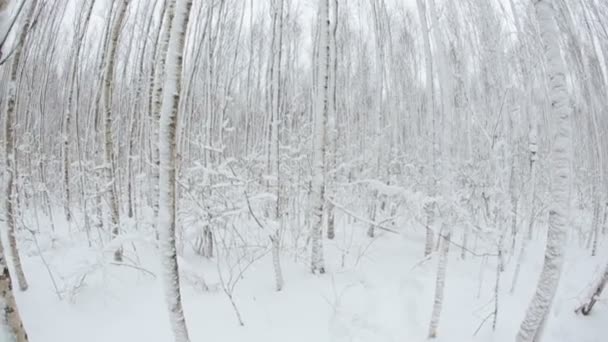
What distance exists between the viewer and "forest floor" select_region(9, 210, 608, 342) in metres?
3.17

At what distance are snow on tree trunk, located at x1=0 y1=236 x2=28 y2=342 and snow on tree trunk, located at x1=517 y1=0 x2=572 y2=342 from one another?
326cm

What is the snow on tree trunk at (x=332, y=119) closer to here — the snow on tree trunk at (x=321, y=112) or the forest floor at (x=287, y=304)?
the snow on tree trunk at (x=321, y=112)

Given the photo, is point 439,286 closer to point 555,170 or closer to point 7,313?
point 555,170

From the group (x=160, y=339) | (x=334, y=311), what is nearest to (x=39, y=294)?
(x=160, y=339)

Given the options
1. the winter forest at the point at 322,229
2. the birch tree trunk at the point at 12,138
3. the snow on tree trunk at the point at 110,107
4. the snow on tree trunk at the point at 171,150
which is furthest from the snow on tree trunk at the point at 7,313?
the birch tree trunk at the point at 12,138

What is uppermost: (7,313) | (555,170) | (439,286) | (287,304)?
(555,170)

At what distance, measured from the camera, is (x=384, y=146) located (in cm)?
769

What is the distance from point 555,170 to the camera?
2100mm

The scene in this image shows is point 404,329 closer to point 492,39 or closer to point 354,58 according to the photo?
point 492,39

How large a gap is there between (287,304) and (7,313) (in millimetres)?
2460

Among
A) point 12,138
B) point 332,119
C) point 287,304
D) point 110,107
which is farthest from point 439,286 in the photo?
point 12,138

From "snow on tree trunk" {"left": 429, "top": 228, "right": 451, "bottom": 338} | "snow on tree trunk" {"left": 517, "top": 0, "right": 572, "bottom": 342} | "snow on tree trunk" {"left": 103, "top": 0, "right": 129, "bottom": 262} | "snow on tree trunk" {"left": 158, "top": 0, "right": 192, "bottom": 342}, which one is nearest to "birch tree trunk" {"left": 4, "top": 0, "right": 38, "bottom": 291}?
"snow on tree trunk" {"left": 103, "top": 0, "right": 129, "bottom": 262}

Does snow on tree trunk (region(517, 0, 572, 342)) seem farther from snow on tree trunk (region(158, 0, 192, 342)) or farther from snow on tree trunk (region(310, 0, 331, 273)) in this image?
snow on tree trunk (region(158, 0, 192, 342))

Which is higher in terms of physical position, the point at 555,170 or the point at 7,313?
the point at 555,170
